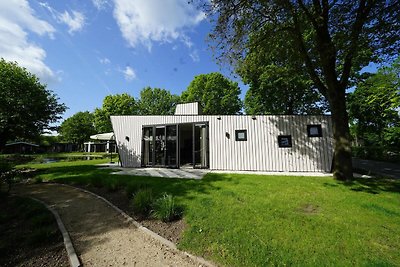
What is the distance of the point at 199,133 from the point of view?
41.1ft

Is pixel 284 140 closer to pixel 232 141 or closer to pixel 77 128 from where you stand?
pixel 232 141

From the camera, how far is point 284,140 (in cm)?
1101

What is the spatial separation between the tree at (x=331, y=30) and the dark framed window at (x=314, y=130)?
1.93 metres

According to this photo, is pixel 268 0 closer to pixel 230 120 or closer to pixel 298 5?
pixel 298 5

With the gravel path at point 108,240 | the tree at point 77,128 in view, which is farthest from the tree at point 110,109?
the gravel path at point 108,240

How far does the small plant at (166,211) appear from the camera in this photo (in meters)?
4.62

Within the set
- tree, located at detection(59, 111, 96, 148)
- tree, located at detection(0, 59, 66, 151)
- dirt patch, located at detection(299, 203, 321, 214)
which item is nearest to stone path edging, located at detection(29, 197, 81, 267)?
dirt patch, located at detection(299, 203, 321, 214)

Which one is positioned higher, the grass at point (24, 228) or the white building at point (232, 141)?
the white building at point (232, 141)

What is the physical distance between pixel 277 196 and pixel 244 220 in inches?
84.7

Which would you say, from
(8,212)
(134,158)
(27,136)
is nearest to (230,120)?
(134,158)

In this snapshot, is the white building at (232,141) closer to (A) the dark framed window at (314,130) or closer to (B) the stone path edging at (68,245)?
(A) the dark framed window at (314,130)

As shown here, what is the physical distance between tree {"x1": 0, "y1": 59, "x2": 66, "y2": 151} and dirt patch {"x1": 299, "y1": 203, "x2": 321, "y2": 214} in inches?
706

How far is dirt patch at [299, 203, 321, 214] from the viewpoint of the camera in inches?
188

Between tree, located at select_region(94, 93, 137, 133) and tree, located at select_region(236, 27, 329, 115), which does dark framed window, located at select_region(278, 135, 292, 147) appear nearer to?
tree, located at select_region(236, 27, 329, 115)
